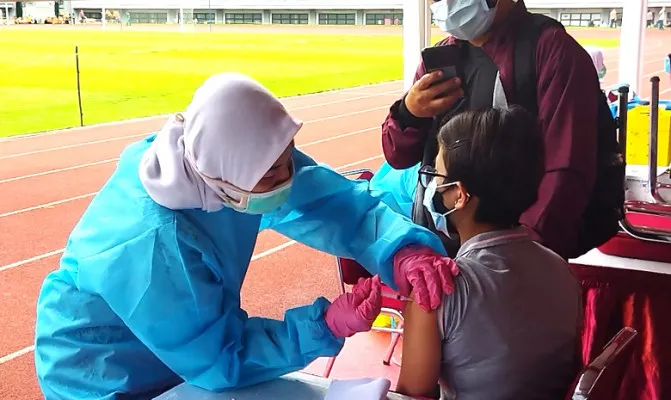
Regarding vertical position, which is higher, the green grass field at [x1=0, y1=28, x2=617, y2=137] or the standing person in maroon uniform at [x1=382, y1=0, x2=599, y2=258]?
the standing person in maroon uniform at [x1=382, y1=0, x2=599, y2=258]

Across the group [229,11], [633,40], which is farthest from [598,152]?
[229,11]

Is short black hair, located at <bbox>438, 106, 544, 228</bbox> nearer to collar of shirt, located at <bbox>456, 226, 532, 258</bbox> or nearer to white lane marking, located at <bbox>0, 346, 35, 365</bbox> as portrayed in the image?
collar of shirt, located at <bbox>456, 226, 532, 258</bbox>

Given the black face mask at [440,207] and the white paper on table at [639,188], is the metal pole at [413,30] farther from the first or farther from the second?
the black face mask at [440,207]

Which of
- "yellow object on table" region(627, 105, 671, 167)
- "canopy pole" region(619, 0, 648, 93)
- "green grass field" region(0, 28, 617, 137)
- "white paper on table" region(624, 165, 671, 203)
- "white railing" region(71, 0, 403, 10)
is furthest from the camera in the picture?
"white railing" region(71, 0, 403, 10)

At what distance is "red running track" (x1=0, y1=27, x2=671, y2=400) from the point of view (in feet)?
12.5

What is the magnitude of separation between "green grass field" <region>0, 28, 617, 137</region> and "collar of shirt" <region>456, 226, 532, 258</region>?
8.44 metres

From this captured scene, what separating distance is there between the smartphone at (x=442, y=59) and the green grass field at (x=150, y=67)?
787 centimetres

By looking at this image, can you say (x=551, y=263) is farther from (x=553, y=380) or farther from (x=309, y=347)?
(x=309, y=347)

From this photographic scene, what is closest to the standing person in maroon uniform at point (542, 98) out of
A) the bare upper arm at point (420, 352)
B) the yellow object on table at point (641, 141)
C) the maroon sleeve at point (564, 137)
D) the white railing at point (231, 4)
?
the maroon sleeve at point (564, 137)

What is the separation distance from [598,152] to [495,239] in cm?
67

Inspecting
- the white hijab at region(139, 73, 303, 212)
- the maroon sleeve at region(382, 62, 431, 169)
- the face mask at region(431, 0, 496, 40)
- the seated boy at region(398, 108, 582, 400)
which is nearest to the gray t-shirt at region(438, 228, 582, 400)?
the seated boy at region(398, 108, 582, 400)

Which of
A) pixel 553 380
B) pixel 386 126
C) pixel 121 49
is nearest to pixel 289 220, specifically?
pixel 386 126

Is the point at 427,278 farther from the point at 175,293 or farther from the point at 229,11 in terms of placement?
the point at 229,11

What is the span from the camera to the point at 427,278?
4.97ft
